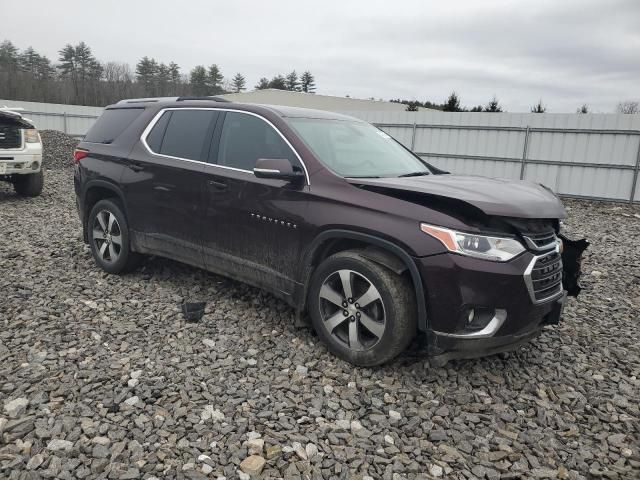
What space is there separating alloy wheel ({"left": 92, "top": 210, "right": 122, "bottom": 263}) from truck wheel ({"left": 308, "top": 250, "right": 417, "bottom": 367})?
2484 millimetres

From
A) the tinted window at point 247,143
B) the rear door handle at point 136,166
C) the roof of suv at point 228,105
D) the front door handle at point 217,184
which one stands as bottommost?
the front door handle at point 217,184

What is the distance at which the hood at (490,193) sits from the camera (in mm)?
2893

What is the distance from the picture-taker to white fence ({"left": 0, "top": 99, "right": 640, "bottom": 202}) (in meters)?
12.2

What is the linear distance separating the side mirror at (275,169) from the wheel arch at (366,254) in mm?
484

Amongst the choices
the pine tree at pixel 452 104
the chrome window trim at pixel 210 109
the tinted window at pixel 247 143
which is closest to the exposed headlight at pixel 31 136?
the chrome window trim at pixel 210 109

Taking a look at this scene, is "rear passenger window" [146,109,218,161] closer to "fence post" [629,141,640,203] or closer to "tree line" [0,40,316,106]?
"fence post" [629,141,640,203]

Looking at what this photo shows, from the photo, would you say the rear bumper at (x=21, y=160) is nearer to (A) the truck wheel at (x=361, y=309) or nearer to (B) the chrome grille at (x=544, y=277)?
(A) the truck wheel at (x=361, y=309)

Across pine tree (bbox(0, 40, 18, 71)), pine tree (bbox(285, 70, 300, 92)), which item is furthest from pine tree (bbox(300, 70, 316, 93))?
pine tree (bbox(0, 40, 18, 71))

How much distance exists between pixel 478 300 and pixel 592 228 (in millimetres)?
7611

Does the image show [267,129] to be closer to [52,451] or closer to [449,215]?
[449,215]

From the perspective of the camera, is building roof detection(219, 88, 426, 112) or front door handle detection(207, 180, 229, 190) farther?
building roof detection(219, 88, 426, 112)

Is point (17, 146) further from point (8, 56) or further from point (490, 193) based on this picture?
point (8, 56)

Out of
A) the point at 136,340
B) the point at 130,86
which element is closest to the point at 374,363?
the point at 136,340

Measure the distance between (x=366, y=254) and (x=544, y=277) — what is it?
3.68ft
